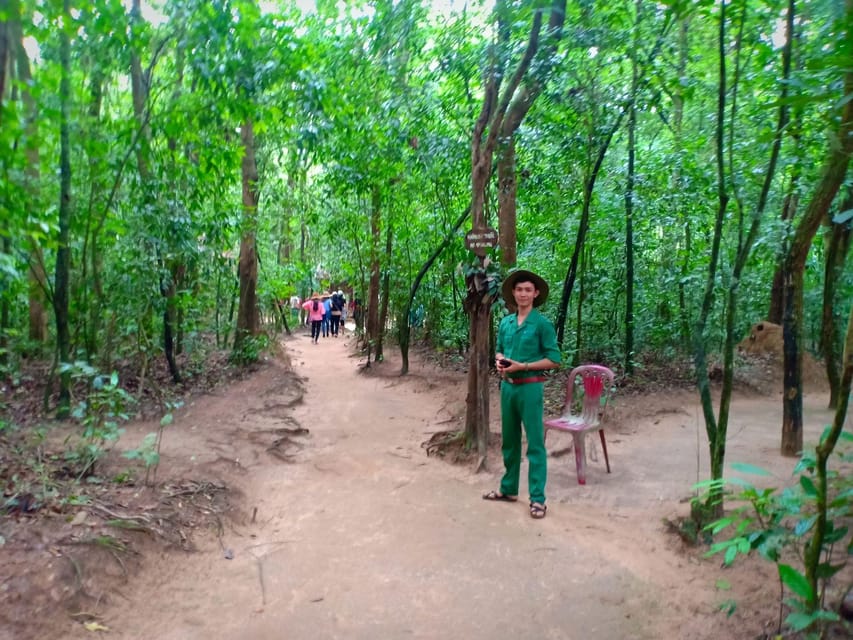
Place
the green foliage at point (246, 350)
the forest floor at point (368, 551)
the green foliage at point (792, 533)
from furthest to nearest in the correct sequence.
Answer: the green foliage at point (246, 350) → the forest floor at point (368, 551) → the green foliage at point (792, 533)

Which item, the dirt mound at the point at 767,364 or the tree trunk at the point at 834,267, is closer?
the tree trunk at the point at 834,267

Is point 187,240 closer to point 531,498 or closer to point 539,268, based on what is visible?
point 531,498

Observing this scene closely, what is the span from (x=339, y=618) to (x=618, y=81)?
759cm

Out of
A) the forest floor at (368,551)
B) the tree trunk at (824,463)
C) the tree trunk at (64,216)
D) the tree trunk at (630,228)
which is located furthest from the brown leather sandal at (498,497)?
the tree trunk at (630,228)

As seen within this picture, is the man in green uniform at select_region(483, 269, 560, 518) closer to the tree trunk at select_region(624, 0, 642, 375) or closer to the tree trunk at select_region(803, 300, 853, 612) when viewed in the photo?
the tree trunk at select_region(803, 300, 853, 612)

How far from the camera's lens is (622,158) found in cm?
1077

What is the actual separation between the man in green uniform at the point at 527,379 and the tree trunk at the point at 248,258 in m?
6.92

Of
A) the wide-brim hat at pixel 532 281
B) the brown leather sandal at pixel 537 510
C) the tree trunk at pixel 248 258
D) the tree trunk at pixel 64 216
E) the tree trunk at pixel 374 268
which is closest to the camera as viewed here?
the brown leather sandal at pixel 537 510

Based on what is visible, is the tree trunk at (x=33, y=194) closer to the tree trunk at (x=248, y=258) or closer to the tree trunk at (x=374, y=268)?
the tree trunk at (x=248, y=258)

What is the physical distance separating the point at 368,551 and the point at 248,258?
786 cm

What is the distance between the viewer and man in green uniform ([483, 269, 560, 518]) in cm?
445

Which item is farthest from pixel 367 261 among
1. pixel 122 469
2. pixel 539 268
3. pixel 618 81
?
pixel 122 469

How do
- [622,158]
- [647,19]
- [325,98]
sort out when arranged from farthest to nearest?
[622,158] → [647,19] → [325,98]

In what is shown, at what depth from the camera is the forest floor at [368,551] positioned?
3.02 m
